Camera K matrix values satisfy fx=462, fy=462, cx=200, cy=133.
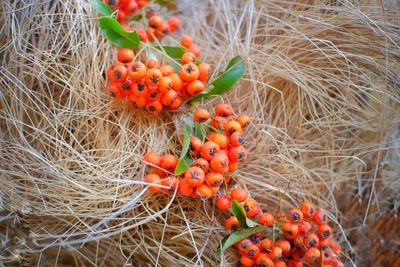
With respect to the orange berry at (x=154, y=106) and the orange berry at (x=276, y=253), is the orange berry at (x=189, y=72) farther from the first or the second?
the orange berry at (x=276, y=253)

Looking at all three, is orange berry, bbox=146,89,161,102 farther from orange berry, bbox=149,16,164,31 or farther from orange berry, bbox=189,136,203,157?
orange berry, bbox=149,16,164,31

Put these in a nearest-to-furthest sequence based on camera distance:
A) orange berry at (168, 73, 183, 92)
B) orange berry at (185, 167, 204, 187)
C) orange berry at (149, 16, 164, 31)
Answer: orange berry at (185, 167, 204, 187) → orange berry at (168, 73, 183, 92) → orange berry at (149, 16, 164, 31)

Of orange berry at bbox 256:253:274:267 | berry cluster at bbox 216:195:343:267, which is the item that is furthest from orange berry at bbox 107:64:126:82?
orange berry at bbox 256:253:274:267

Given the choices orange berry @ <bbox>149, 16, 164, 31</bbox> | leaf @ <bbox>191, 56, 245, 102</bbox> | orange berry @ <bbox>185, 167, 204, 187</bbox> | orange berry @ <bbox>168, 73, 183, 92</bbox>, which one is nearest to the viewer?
orange berry @ <bbox>185, 167, 204, 187</bbox>

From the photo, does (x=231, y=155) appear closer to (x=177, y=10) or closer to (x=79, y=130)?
(x=79, y=130)

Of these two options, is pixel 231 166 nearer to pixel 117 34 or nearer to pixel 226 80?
pixel 226 80

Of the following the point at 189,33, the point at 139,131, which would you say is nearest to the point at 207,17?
the point at 189,33

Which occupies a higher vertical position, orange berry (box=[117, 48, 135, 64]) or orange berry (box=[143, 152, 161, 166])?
orange berry (box=[117, 48, 135, 64])
